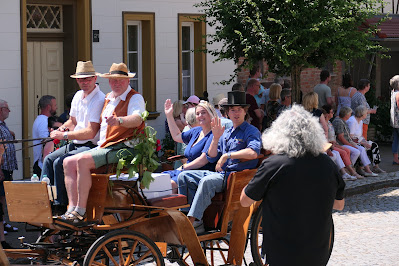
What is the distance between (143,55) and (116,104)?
891 centimetres

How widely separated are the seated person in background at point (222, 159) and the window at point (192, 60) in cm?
904

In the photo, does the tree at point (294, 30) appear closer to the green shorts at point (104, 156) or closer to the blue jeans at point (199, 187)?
the blue jeans at point (199, 187)

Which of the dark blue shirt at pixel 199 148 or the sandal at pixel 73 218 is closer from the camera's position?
the sandal at pixel 73 218

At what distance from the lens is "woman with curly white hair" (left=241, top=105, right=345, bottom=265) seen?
6344mm

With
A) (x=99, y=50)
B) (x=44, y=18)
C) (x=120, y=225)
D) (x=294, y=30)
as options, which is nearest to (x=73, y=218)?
(x=120, y=225)

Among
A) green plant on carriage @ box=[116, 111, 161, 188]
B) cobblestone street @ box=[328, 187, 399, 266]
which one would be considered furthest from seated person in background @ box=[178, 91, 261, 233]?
cobblestone street @ box=[328, 187, 399, 266]

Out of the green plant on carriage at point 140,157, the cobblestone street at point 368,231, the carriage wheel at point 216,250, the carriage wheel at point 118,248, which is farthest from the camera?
the cobblestone street at point 368,231

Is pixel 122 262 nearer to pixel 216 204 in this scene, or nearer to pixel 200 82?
pixel 216 204

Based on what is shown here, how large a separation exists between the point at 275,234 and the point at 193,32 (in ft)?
41.0

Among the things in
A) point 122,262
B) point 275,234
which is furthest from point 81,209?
point 275,234

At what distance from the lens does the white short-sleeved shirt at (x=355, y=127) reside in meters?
16.6

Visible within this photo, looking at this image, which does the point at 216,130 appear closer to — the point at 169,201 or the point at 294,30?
the point at 169,201

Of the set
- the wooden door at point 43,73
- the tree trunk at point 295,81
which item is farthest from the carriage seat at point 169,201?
the tree trunk at point 295,81

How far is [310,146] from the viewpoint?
6398 millimetres
